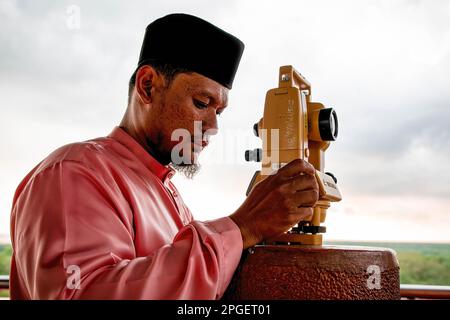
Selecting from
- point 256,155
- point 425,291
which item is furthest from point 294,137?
point 425,291

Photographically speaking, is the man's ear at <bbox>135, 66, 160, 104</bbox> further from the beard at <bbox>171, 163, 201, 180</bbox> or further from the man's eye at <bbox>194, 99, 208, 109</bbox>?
the beard at <bbox>171, 163, 201, 180</bbox>

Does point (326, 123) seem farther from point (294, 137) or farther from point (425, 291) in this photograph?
point (425, 291)

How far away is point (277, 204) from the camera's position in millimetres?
1089

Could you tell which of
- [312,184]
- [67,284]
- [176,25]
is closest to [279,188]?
[312,184]

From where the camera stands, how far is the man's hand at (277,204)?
1.09 meters

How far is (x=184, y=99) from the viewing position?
154 centimetres

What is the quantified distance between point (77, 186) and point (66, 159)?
0.32ft

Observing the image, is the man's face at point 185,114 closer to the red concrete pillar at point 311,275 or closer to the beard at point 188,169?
the beard at point 188,169

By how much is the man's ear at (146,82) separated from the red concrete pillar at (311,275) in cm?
76

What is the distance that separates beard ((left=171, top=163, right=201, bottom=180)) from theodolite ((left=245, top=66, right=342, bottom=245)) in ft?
1.15

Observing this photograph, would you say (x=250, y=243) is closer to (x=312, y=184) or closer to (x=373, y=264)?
(x=312, y=184)

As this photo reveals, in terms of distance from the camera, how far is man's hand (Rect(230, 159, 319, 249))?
109 cm

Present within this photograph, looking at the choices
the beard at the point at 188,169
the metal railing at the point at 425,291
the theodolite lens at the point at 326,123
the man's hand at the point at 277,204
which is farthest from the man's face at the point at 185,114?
the metal railing at the point at 425,291

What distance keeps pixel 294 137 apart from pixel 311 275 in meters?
0.48
